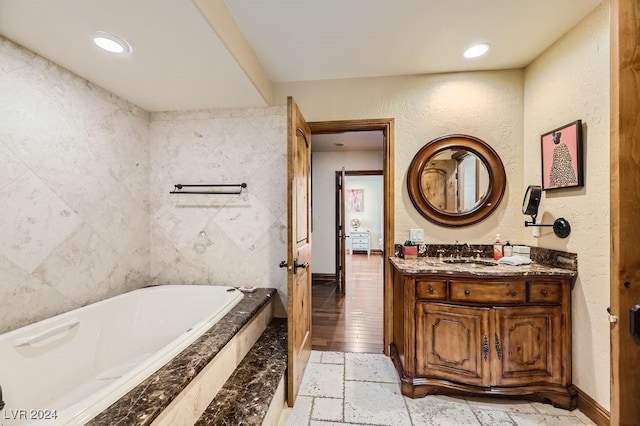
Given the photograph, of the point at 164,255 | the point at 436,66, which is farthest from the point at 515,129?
the point at 164,255

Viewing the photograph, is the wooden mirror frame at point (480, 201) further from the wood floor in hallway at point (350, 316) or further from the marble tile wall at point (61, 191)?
the marble tile wall at point (61, 191)

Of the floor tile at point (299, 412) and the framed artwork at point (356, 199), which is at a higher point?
the framed artwork at point (356, 199)

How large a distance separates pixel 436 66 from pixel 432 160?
0.76 meters

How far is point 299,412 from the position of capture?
1678mm

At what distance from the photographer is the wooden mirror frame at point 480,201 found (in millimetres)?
2242

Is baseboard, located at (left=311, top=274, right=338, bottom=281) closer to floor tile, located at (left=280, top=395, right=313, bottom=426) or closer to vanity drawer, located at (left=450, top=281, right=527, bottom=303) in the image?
floor tile, located at (left=280, top=395, right=313, bottom=426)

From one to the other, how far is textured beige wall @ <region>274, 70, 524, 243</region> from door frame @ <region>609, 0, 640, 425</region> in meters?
1.56

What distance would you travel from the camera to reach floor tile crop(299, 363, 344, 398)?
186 cm

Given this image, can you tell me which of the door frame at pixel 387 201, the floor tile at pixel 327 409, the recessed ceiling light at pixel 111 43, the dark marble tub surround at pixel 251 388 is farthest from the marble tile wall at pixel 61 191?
the door frame at pixel 387 201

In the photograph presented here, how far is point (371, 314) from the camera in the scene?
328 cm

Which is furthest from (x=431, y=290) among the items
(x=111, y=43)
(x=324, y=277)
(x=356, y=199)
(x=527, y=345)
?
(x=356, y=199)

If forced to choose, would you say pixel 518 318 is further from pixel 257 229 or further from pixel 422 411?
pixel 257 229

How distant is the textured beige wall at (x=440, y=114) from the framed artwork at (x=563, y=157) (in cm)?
27

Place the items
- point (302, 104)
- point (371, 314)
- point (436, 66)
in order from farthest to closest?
1. point (371, 314)
2. point (302, 104)
3. point (436, 66)
